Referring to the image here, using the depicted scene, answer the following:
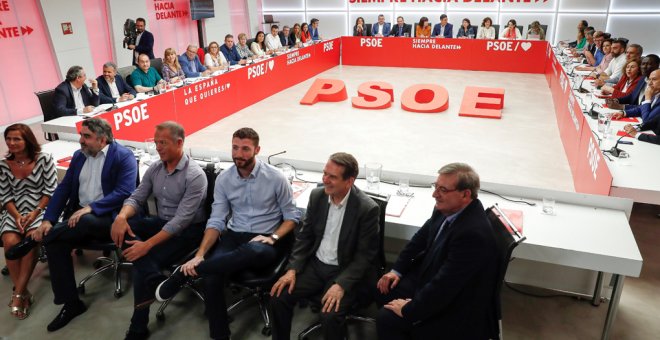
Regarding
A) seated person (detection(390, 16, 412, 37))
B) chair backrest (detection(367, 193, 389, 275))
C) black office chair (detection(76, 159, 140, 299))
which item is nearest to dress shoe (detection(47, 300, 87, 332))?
black office chair (detection(76, 159, 140, 299))

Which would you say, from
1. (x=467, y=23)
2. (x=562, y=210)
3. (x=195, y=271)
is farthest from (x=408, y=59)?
(x=195, y=271)

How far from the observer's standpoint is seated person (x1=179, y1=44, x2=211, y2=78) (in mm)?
7691

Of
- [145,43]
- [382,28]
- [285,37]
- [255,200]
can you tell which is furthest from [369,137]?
[382,28]

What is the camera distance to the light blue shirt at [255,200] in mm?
3062

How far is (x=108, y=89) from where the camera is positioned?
6.02 m

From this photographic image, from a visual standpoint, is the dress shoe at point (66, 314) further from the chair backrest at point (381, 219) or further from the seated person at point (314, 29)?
the seated person at point (314, 29)

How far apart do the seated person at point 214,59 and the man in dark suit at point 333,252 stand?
6.12m

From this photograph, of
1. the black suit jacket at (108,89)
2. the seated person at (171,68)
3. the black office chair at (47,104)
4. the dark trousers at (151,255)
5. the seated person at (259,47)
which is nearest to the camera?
the dark trousers at (151,255)

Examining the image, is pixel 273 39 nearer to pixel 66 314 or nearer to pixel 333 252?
pixel 66 314

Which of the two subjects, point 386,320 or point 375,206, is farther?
point 375,206

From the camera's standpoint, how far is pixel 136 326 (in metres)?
2.94

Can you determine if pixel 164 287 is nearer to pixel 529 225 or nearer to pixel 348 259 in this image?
pixel 348 259

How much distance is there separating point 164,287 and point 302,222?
95 centimetres

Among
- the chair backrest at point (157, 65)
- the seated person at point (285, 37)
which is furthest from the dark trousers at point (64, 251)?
the seated person at point (285, 37)
